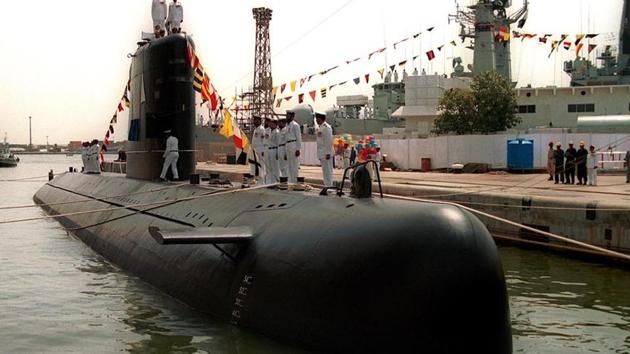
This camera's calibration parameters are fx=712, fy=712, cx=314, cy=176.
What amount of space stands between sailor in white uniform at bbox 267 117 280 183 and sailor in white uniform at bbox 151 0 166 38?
4042 millimetres

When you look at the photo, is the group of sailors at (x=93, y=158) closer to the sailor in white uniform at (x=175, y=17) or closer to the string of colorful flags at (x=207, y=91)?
the sailor in white uniform at (x=175, y=17)

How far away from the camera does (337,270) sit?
6.72 meters

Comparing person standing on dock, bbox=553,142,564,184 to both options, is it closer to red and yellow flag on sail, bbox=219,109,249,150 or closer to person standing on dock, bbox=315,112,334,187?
person standing on dock, bbox=315,112,334,187

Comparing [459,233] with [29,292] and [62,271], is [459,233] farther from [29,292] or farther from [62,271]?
[62,271]

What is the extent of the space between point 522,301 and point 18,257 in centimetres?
1043

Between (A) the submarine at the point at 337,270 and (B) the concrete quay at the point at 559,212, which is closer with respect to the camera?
(A) the submarine at the point at 337,270

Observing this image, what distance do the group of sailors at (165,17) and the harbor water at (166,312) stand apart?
5351mm

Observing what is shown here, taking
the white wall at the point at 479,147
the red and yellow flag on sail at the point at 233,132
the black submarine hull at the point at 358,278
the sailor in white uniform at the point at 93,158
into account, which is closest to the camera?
the black submarine hull at the point at 358,278

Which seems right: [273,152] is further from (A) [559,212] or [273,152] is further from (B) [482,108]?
(B) [482,108]

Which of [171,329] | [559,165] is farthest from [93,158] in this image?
[171,329]

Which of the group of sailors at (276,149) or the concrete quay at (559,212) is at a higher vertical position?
the group of sailors at (276,149)

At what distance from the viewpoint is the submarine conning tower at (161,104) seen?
15.3 meters

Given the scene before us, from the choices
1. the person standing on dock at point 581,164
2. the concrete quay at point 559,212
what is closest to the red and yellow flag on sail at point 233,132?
the concrete quay at point 559,212

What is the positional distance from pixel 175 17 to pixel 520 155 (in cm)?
1778
